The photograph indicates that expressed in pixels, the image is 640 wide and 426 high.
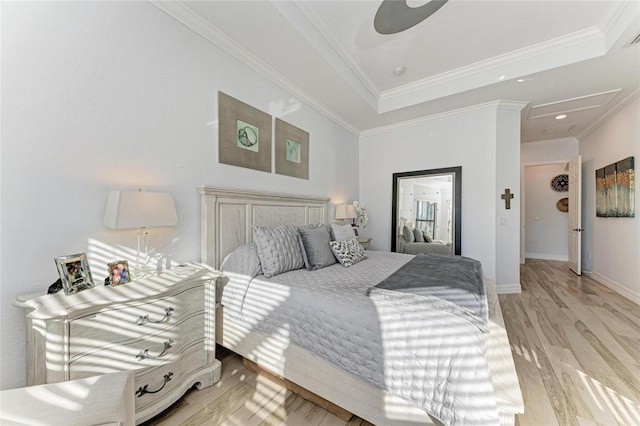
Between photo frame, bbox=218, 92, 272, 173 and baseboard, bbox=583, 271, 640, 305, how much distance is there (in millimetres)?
4912

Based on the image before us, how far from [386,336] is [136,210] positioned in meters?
1.56

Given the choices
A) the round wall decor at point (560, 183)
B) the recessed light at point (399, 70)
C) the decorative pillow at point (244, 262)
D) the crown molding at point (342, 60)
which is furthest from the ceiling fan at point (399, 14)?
the round wall decor at point (560, 183)

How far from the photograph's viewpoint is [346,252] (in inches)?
96.9

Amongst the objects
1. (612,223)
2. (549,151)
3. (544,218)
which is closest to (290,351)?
(612,223)

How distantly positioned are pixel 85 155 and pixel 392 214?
3.90 m

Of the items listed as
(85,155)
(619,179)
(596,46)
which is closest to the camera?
(85,155)

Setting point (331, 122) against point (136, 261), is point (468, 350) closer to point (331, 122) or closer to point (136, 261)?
point (136, 261)

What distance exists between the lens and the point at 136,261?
5.47 feet

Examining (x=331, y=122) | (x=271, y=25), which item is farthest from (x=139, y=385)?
(x=331, y=122)

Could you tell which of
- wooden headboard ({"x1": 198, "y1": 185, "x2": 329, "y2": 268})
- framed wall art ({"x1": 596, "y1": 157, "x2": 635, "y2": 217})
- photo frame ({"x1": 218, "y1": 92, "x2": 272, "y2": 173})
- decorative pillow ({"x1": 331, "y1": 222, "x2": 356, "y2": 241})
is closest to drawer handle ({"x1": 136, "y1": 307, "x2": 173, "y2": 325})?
wooden headboard ({"x1": 198, "y1": 185, "x2": 329, "y2": 268})

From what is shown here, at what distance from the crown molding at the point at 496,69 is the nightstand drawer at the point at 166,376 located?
3.67 m

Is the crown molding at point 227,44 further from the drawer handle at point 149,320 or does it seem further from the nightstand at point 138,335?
the drawer handle at point 149,320

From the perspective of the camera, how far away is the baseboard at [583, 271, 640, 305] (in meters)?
3.22

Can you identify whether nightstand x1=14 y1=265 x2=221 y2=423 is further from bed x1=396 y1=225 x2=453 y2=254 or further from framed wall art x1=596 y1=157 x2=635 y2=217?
framed wall art x1=596 y1=157 x2=635 y2=217
